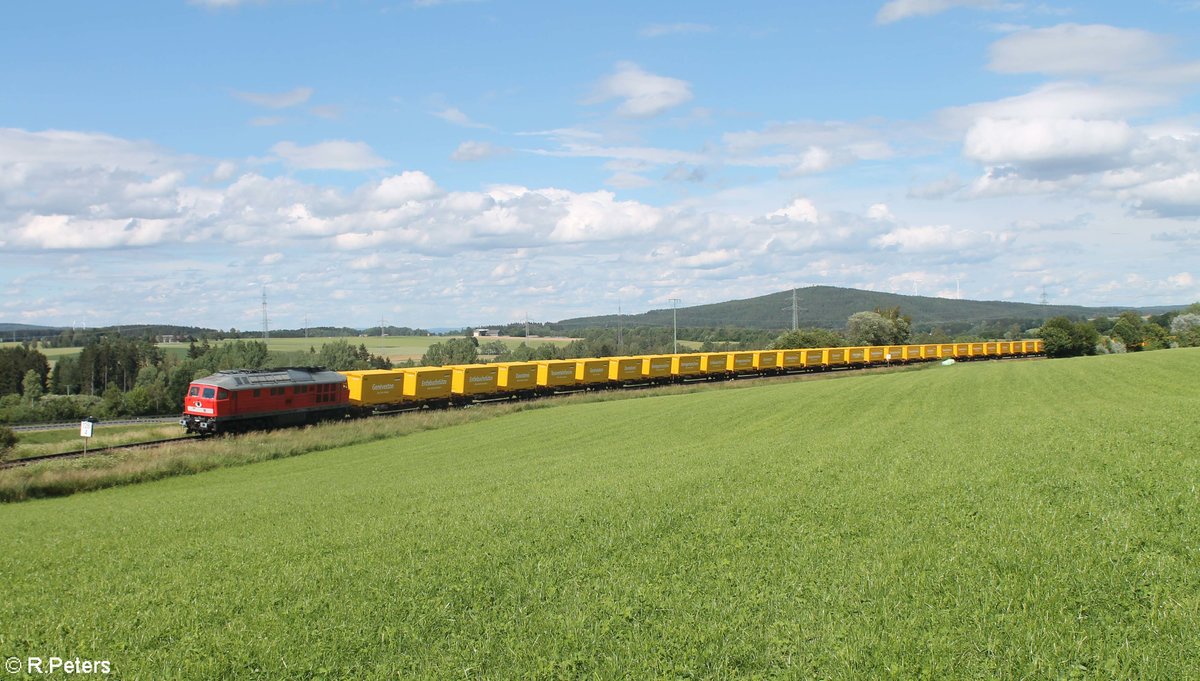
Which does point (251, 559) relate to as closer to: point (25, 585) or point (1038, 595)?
point (25, 585)

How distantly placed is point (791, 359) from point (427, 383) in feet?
129

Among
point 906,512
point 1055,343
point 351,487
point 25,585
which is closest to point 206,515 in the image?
point 351,487

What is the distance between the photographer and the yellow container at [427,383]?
47500 mm

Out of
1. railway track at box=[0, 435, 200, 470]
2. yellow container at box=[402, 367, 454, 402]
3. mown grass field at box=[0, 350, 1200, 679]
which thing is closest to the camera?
mown grass field at box=[0, 350, 1200, 679]

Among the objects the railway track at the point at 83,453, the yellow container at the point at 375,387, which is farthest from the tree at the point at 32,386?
the railway track at the point at 83,453

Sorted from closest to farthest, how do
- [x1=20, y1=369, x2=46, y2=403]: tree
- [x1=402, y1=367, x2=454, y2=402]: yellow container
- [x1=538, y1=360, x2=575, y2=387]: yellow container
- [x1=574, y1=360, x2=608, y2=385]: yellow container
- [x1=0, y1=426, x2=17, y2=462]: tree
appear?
[x1=0, y1=426, x2=17, y2=462]: tree
[x1=402, y1=367, x2=454, y2=402]: yellow container
[x1=538, y1=360, x2=575, y2=387]: yellow container
[x1=574, y1=360, x2=608, y2=385]: yellow container
[x1=20, y1=369, x2=46, y2=403]: tree

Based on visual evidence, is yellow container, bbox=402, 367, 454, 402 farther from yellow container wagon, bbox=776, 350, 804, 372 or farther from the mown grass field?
yellow container wagon, bbox=776, 350, 804, 372

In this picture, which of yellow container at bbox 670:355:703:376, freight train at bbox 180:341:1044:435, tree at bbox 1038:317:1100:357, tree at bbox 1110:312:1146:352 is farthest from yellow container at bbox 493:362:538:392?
tree at bbox 1110:312:1146:352

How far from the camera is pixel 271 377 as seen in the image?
41500mm

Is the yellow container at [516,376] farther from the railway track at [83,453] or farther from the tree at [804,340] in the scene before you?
the tree at [804,340]

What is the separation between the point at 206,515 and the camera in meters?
16.8

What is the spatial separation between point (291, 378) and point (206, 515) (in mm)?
26959

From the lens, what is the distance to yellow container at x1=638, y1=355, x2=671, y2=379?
61969 millimetres

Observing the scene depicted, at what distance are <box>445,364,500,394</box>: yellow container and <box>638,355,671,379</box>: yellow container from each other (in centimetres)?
1455
